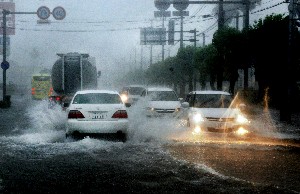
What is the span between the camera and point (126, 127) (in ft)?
47.0

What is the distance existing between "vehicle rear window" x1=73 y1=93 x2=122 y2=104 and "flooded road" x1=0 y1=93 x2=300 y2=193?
1276 mm

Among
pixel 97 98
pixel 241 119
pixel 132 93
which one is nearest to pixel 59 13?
pixel 132 93

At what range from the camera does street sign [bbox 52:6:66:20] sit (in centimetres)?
3647

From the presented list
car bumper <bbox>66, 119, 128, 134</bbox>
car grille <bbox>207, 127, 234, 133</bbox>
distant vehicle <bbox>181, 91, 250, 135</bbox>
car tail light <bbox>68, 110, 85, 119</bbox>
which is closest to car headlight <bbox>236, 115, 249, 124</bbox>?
distant vehicle <bbox>181, 91, 250, 135</bbox>

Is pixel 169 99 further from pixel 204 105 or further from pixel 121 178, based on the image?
pixel 121 178

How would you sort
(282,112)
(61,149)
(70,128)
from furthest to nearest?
1. (282,112)
2. (70,128)
3. (61,149)

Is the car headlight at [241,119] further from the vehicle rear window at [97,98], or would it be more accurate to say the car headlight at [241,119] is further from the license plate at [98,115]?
the license plate at [98,115]

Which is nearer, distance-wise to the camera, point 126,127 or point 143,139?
point 126,127

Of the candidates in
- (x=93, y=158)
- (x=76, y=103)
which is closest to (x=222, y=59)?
(x=76, y=103)

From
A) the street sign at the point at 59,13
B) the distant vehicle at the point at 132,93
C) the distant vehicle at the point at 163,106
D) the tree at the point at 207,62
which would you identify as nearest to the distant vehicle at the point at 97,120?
the distant vehicle at the point at 163,106

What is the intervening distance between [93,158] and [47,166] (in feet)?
4.33

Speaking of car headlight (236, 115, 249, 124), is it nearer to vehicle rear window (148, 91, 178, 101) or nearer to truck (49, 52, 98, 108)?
vehicle rear window (148, 91, 178, 101)

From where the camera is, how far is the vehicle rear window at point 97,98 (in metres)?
15.1

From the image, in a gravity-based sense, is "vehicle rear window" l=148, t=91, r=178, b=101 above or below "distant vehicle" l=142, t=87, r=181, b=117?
above
